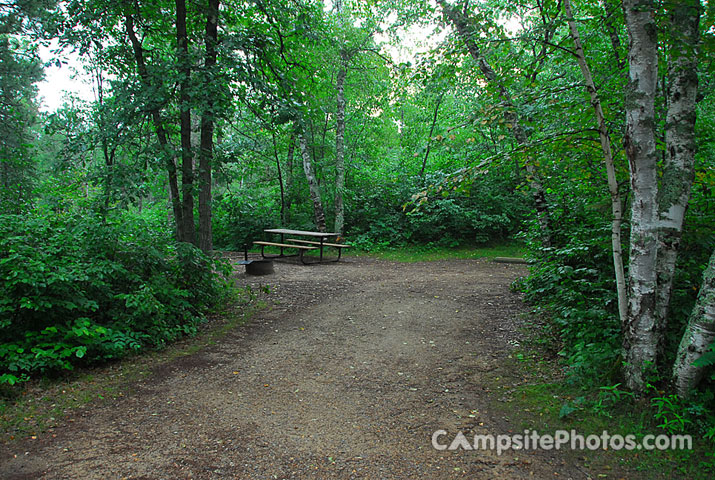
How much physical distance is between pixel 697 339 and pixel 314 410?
2.79m

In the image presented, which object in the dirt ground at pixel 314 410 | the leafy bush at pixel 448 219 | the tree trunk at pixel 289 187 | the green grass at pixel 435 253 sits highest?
the tree trunk at pixel 289 187

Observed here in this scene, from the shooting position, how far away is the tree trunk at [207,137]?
5.57 metres

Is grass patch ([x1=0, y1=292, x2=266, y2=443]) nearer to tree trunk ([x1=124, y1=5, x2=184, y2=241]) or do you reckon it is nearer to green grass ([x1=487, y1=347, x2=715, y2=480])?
tree trunk ([x1=124, y1=5, x2=184, y2=241])

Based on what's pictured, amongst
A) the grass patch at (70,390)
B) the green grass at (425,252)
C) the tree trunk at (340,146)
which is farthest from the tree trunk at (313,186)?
the grass patch at (70,390)

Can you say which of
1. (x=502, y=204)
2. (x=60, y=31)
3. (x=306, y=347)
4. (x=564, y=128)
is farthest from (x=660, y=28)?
(x=502, y=204)

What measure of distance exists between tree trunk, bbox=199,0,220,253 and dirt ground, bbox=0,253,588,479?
2.04m

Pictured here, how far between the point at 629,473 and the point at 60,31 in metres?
8.25

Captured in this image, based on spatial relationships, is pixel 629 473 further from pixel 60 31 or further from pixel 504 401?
pixel 60 31

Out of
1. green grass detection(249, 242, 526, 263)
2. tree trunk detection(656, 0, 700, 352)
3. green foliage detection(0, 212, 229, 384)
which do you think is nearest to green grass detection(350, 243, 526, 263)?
green grass detection(249, 242, 526, 263)

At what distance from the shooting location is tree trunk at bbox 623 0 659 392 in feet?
9.54

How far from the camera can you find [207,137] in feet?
21.2

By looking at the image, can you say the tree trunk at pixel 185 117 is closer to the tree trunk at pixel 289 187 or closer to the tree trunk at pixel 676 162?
the tree trunk at pixel 676 162

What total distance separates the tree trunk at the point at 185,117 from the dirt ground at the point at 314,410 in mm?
1984

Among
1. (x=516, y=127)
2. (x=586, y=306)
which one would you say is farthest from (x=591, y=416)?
(x=516, y=127)
